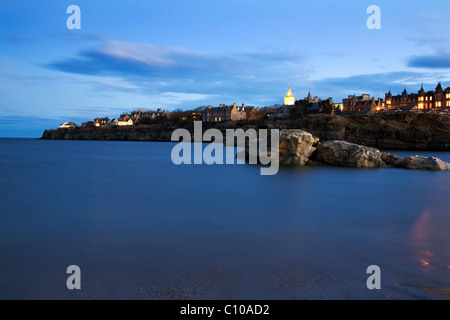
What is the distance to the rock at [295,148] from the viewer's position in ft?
89.1

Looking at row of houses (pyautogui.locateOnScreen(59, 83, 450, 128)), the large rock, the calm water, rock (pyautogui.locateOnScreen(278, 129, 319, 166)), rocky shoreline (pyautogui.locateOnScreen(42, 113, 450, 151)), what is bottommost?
the calm water

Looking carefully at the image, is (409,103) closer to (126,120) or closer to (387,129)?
(387,129)

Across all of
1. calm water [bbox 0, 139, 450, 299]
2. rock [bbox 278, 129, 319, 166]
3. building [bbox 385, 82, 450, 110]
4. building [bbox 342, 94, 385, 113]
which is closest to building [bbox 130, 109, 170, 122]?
building [bbox 342, 94, 385, 113]

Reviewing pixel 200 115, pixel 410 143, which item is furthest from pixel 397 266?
pixel 200 115

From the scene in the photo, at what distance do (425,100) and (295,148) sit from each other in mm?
85794

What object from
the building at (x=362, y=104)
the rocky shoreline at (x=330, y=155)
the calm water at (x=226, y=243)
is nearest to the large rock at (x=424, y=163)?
the rocky shoreline at (x=330, y=155)

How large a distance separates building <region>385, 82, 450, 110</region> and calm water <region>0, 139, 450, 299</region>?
3409 inches

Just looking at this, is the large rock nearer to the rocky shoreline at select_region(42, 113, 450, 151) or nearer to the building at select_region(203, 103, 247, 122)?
the rocky shoreline at select_region(42, 113, 450, 151)

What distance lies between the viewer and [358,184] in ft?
62.9

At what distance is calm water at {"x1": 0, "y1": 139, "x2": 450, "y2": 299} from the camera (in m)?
5.49

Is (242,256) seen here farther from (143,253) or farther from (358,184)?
(358,184)

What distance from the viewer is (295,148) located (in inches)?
1096

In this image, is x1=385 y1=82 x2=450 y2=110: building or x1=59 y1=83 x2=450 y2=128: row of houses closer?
x1=385 y1=82 x2=450 y2=110: building

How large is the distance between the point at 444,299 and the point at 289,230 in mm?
4706
